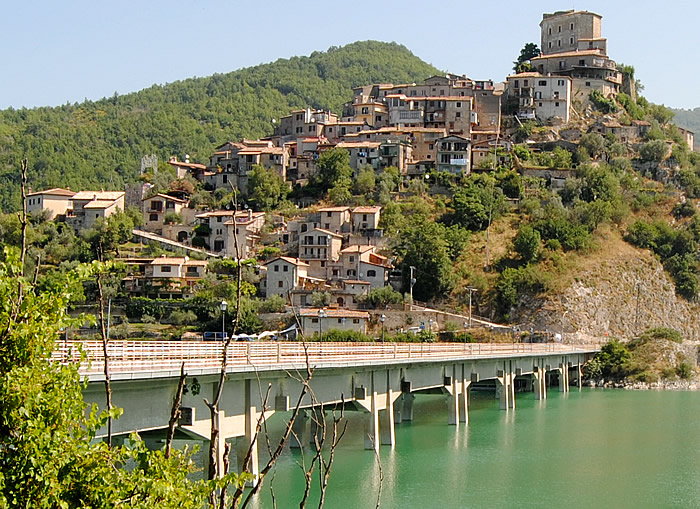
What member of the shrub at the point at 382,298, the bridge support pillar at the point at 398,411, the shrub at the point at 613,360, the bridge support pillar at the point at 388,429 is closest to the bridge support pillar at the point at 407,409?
the bridge support pillar at the point at 398,411

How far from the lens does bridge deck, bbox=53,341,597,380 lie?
24.5 meters

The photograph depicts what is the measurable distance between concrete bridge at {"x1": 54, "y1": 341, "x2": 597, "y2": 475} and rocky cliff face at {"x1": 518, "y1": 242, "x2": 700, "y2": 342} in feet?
49.9

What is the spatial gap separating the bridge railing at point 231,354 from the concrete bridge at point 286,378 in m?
0.04

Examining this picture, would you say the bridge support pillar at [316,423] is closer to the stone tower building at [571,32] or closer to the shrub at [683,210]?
the shrub at [683,210]

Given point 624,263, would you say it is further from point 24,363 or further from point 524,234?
point 24,363

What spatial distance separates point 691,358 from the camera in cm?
8050

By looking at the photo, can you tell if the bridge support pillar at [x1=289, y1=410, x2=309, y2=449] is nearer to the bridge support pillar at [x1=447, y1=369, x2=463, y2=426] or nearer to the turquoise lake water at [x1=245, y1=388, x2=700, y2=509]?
the turquoise lake water at [x1=245, y1=388, x2=700, y2=509]

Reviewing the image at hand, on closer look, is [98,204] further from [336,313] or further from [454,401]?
[454,401]

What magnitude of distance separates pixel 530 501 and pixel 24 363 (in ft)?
80.1

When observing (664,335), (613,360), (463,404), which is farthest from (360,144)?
(463,404)

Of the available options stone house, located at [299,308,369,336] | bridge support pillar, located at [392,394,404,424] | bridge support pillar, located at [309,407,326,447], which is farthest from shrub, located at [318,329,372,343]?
bridge support pillar, located at [309,407,326,447]

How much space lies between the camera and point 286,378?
35.8m

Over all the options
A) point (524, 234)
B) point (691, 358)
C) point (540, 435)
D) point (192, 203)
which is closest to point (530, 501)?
point (540, 435)

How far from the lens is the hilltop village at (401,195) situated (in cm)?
8419
